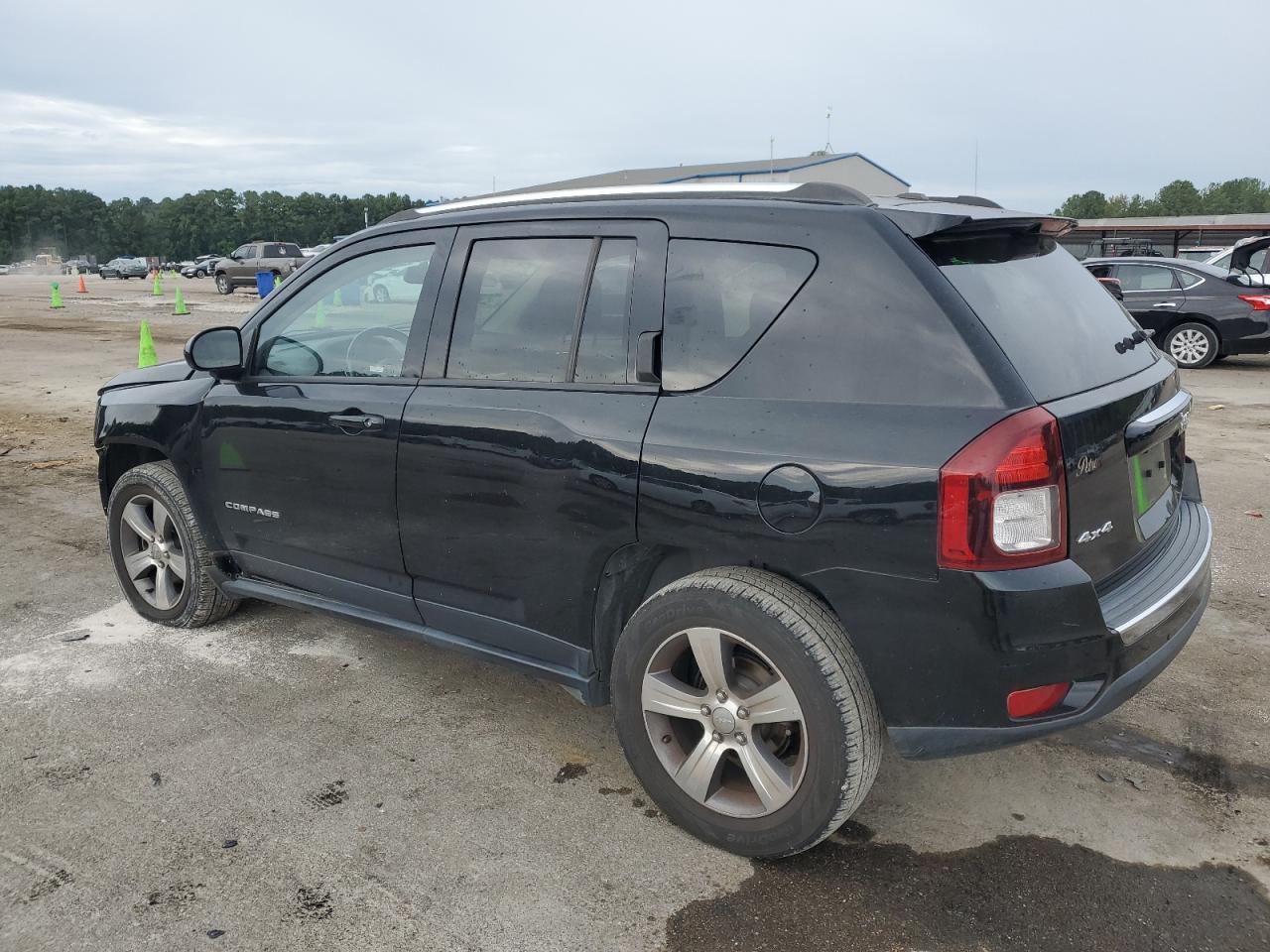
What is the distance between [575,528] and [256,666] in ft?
6.38

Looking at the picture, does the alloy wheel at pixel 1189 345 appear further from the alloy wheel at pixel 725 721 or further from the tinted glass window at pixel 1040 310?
the alloy wheel at pixel 725 721

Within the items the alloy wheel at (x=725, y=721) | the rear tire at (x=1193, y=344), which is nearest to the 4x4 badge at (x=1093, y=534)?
the alloy wheel at (x=725, y=721)

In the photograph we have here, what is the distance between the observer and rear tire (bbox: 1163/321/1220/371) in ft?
43.1

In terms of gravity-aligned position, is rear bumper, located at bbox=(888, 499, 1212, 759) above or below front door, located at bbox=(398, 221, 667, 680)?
below

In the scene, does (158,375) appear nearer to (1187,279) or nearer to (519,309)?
(519,309)

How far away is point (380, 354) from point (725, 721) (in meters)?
1.87

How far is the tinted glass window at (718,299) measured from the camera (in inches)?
110

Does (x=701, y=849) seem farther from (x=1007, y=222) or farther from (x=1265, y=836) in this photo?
(x=1007, y=222)

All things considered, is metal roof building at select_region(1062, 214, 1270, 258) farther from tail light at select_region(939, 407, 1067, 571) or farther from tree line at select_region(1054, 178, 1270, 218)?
tree line at select_region(1054, 178, 1270, 218)

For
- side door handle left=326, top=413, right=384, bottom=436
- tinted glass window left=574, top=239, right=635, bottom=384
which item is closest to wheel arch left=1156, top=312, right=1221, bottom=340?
tinted glass window left=574, top=239, right=635, bottom=384

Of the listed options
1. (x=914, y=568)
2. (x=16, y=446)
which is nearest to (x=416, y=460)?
(x=914, y=568)

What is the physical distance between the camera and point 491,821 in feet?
9.99

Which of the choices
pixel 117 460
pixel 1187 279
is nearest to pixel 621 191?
pixel 117 460

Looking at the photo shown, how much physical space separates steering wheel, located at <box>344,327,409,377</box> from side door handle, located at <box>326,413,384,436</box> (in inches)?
→ 7.0
